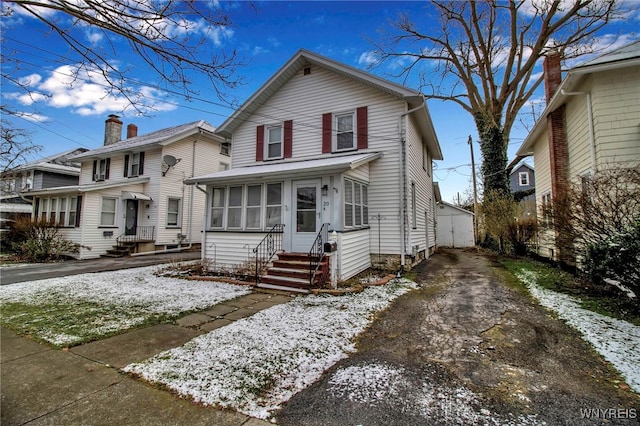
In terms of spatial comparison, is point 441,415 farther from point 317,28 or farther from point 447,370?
point 317,28

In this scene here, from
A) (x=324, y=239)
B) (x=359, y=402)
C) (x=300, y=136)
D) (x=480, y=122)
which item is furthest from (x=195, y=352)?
(x=480, y=122)

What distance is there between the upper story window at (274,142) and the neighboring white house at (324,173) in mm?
41

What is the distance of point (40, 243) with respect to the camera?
42.7ft

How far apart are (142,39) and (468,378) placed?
5.82 m

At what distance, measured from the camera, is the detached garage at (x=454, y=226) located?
740 inches

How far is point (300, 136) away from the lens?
1088 cm

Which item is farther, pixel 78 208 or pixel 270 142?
pixel 78 208

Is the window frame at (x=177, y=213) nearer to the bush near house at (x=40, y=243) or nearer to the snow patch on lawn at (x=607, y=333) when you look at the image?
the bush near house at (x=40, y=243)

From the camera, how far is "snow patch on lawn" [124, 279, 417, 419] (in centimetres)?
279

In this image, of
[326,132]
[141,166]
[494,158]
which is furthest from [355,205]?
[141,166]

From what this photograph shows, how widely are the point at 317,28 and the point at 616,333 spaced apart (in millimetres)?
9593

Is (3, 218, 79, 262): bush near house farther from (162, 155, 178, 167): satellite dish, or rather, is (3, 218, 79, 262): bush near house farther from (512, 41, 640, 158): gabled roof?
(512, 41, 640, 158): gabled roof

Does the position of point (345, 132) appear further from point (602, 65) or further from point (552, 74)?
point (552, 74)

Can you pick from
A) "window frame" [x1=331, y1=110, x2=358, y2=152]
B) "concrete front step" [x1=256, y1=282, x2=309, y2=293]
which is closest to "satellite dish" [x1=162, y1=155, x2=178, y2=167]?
"window frame" [x1=331, y1=110, x2=358, y2=152]
